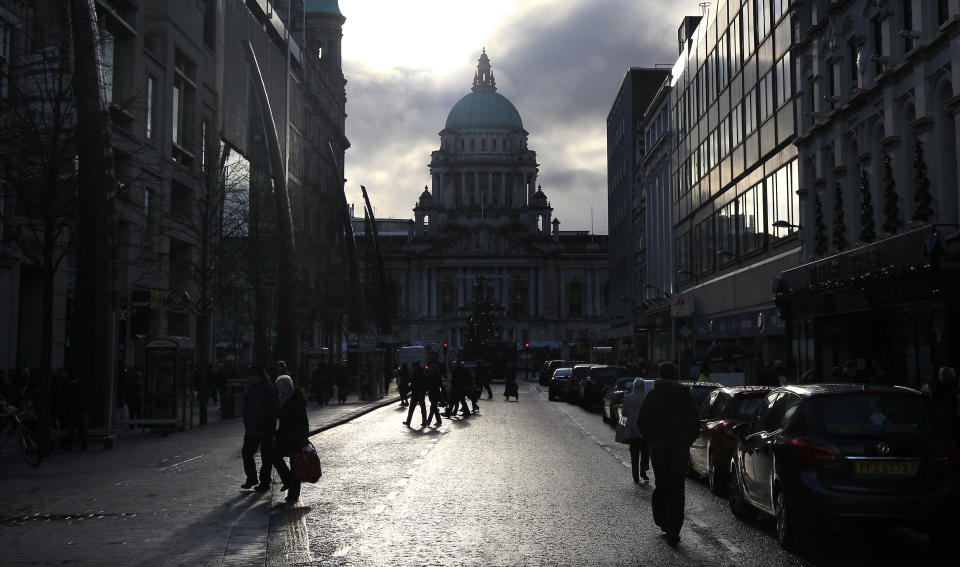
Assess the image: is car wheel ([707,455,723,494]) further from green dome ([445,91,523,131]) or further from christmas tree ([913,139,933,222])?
green dome ([445,91,523,131])

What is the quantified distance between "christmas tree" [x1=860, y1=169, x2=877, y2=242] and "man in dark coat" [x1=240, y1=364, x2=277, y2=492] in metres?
16.3

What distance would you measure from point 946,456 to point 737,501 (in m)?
2.82

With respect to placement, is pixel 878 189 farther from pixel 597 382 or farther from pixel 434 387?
pixel 597 382

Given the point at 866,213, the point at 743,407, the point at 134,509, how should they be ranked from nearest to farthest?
the point at 134,509, the point at 743,407, the point at 866,213

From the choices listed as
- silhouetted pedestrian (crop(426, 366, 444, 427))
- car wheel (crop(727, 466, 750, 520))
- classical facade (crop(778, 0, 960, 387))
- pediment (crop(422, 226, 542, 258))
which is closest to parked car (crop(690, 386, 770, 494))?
car wheel (crop(727, 466, 750, 520))

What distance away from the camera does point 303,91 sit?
7875 cm

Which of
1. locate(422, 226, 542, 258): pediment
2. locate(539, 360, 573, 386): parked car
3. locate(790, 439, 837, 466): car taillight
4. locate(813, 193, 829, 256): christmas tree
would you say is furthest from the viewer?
locate(422, 226, 542, 258): pediment

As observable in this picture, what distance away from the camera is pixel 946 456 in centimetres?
971

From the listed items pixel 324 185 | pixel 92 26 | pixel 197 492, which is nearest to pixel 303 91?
pixel 324 185

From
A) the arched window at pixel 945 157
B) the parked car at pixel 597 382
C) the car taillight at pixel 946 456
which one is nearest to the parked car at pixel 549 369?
the parked car at pixel 597 382

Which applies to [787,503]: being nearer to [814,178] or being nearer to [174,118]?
[814,178]

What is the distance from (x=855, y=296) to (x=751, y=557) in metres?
16.7

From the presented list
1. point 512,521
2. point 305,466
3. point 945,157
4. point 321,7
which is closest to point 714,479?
point 512,521

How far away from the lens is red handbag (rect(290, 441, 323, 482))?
515 inches
